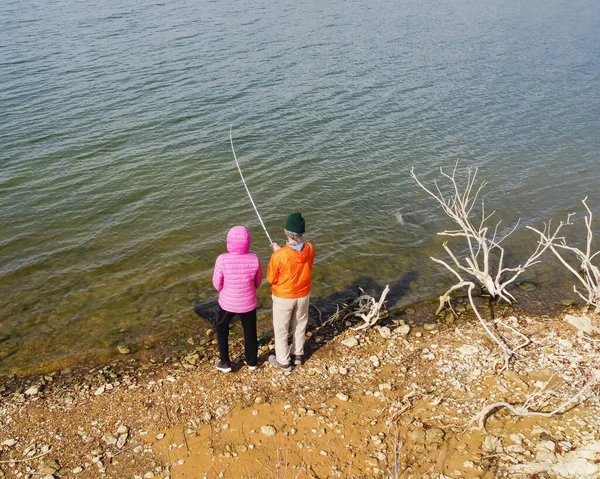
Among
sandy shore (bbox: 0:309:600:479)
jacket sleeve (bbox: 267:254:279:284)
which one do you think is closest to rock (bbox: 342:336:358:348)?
sandy shore (bbox: 0:309:600:479)

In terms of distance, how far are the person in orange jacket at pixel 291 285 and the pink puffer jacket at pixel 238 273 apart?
25 cm

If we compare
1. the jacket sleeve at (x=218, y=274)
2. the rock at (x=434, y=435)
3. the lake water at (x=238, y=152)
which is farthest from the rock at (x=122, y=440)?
the rock at (x=434, y=435)

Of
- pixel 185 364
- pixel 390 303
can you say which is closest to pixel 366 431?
pixel 185 364

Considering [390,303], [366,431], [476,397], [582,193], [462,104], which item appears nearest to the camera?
[366,431]

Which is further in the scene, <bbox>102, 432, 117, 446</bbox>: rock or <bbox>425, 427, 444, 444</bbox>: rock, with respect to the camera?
<bbox>102, 432, 117, 446</bbox>: rock

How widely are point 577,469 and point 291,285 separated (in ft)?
12.1

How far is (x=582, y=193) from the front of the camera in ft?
44.4

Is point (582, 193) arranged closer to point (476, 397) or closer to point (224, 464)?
point (476, 397)

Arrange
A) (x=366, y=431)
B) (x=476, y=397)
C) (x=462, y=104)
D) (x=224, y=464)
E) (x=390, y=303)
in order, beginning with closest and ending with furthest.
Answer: (x=224, y=464) → (x=366, y=431) → (x=476, y=397) → (x=390, y=303) → (x=462, y=104)

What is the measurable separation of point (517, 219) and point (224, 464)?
966 cm

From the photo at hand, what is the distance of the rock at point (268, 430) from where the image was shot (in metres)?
5.93

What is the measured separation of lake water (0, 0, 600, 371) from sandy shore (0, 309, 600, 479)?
1591 mm

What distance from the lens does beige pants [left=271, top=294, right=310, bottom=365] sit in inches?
259

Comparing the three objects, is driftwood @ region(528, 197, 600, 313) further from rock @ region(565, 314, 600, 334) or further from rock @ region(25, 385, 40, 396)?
rock @ region(25, 385, 40, 396)
